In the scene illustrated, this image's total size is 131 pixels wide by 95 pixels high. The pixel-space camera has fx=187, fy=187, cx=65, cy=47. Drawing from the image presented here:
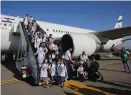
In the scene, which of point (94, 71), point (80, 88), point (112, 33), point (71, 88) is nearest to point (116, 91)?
point (80, 88)

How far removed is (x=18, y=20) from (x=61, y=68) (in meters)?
8.10

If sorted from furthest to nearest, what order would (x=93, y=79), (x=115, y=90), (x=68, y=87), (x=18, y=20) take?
(x=18, y=20) → (x=93, y=79) → (x=68, y=87) → (x=115, y=90)

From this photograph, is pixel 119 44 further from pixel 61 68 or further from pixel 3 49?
pixel 61 68

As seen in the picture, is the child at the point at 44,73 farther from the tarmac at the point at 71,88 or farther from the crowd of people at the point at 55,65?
the tarmac at the point at 71,88

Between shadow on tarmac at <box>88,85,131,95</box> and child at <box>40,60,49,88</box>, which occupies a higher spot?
child at <box>40,60,49,88</box>

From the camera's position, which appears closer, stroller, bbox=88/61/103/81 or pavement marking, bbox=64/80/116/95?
pavement marking, bbox=64/80/116/95

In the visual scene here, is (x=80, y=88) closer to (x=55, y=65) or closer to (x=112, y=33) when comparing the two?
(x=55, y=65)

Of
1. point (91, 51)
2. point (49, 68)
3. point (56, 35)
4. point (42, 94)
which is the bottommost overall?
point (42, 94)

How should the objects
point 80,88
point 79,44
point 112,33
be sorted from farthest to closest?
point 112,33, point 79,44, point 80,88

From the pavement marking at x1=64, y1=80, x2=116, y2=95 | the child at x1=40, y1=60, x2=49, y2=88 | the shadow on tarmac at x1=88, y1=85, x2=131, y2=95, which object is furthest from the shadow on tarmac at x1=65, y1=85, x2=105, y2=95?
the child at x1=40, y1=60, x2=49, y2=88

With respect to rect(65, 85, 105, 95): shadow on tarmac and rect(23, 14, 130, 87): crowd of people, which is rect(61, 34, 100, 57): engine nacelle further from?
rect(65, 85, 105, 95): shadow on tarmac

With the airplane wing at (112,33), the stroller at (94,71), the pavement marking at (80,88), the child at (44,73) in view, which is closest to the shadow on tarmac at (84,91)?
the pavement marking at (80,88)

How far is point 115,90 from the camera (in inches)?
289

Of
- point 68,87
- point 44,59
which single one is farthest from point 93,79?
point 44,59
